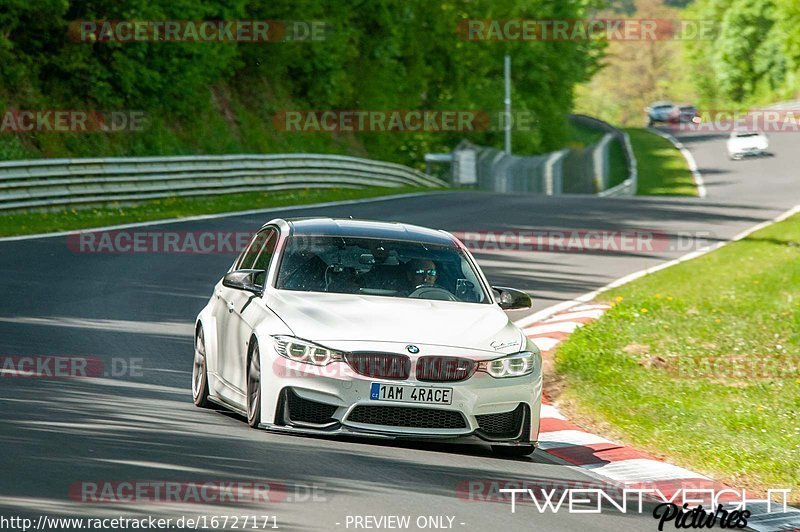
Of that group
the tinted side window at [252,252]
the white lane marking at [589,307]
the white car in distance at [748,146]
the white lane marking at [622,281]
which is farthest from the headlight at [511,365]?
the white car in distance at [748,146]

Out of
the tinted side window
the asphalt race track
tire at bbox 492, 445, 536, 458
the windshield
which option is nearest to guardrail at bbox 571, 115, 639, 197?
the asphalt race track

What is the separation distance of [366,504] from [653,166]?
67.3 metres

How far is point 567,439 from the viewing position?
35.2 ft

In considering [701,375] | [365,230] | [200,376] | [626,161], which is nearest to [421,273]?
[365,230]

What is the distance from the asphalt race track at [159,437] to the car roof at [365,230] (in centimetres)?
152

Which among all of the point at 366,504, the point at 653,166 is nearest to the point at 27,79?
the point at 366,504

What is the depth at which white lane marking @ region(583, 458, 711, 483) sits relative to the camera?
30.5 ft

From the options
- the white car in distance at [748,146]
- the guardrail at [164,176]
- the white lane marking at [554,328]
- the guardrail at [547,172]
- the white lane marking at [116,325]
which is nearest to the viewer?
the white lane marking at [116,325]

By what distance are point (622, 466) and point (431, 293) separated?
180cm

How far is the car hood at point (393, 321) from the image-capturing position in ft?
30.8

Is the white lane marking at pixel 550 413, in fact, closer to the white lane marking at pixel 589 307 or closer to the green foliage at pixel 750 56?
the white lane marking at pixel 589 307

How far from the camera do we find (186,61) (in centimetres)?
4019

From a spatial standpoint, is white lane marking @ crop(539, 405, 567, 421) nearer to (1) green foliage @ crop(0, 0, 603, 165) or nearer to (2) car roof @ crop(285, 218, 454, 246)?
(2) car roof @ crop(285, 218, 454, 246)

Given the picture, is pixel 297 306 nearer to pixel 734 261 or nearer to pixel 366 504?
pixel 366 504
